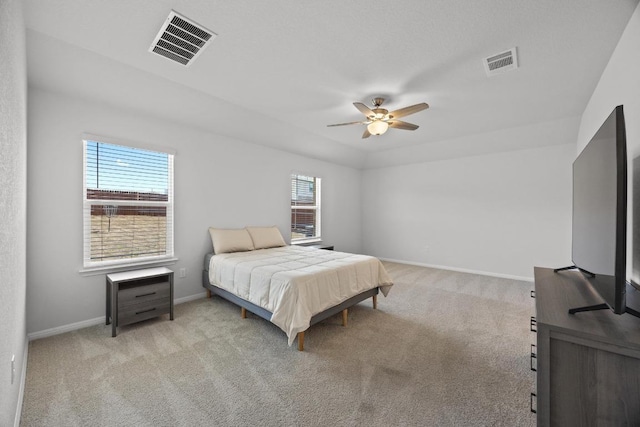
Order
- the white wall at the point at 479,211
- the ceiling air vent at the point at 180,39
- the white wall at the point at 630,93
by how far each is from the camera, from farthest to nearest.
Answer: the white wall at the point at 479,211
the ceiling air vent at the point at 180,39
the white wall at the point at 630,93

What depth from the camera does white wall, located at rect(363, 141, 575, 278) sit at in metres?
4.73

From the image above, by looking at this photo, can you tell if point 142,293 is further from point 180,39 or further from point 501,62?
point 501,62

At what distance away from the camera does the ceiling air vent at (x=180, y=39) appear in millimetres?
2002

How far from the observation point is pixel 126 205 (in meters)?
3.26

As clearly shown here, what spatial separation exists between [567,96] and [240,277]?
4.59 m

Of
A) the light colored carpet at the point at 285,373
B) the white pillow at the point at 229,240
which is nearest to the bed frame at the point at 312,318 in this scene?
the light colored carpet at the point at 285,373

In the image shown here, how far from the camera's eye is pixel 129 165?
329 cm

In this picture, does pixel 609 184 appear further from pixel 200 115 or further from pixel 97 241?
pixel 97 241

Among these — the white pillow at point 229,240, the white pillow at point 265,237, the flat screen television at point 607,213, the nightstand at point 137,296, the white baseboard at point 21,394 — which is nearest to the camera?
the flat screen television at point 607,213

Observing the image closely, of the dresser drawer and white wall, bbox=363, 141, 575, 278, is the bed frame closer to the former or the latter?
the dresser drawer

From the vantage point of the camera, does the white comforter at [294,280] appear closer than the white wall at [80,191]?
Yes

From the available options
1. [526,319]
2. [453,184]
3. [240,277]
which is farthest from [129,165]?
[453,184]

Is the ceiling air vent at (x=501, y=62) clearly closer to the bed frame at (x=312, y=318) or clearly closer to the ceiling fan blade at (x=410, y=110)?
the ceiling fan blade at (x=410, y=110)

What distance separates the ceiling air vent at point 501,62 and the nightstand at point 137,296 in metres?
4.11
